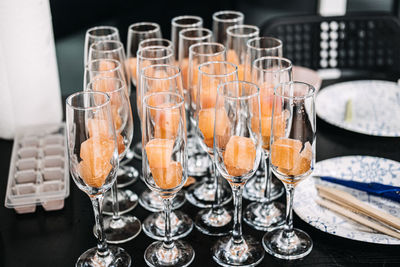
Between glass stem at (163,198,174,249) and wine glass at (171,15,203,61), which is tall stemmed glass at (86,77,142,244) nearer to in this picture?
glass stem at (163,198,174,249)

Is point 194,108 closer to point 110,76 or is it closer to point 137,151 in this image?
point 110,76

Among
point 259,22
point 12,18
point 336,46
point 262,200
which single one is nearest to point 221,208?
point 262,200

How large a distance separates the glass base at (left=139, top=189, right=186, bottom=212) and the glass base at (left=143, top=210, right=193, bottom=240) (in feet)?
0.09

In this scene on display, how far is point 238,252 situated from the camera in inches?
42.2

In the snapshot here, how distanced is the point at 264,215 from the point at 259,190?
121 millimetres

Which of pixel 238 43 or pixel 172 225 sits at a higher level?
pixel 238 43

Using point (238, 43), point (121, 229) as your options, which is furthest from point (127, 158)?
point (238, 43)

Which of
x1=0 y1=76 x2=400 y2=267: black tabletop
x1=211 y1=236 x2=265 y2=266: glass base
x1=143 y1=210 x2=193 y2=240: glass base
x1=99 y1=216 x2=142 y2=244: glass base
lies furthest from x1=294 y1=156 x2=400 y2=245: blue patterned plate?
x1=99 y1=216 x2=142 y2=244: glass base

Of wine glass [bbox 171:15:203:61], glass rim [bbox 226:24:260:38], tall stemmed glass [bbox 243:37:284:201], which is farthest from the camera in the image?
wine glass [bbox 171:15:203:61]

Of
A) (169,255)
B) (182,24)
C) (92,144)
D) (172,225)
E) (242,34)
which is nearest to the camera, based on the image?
(92,144)

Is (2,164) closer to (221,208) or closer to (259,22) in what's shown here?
(221,208)

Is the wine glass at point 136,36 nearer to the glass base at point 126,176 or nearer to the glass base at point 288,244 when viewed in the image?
the glass base at point 126,176

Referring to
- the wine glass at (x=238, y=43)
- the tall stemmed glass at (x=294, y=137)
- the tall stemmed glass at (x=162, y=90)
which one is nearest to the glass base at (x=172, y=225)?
the tall stemmed glass at (x=162, y=90)

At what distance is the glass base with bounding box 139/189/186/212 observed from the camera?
4.08 feet
